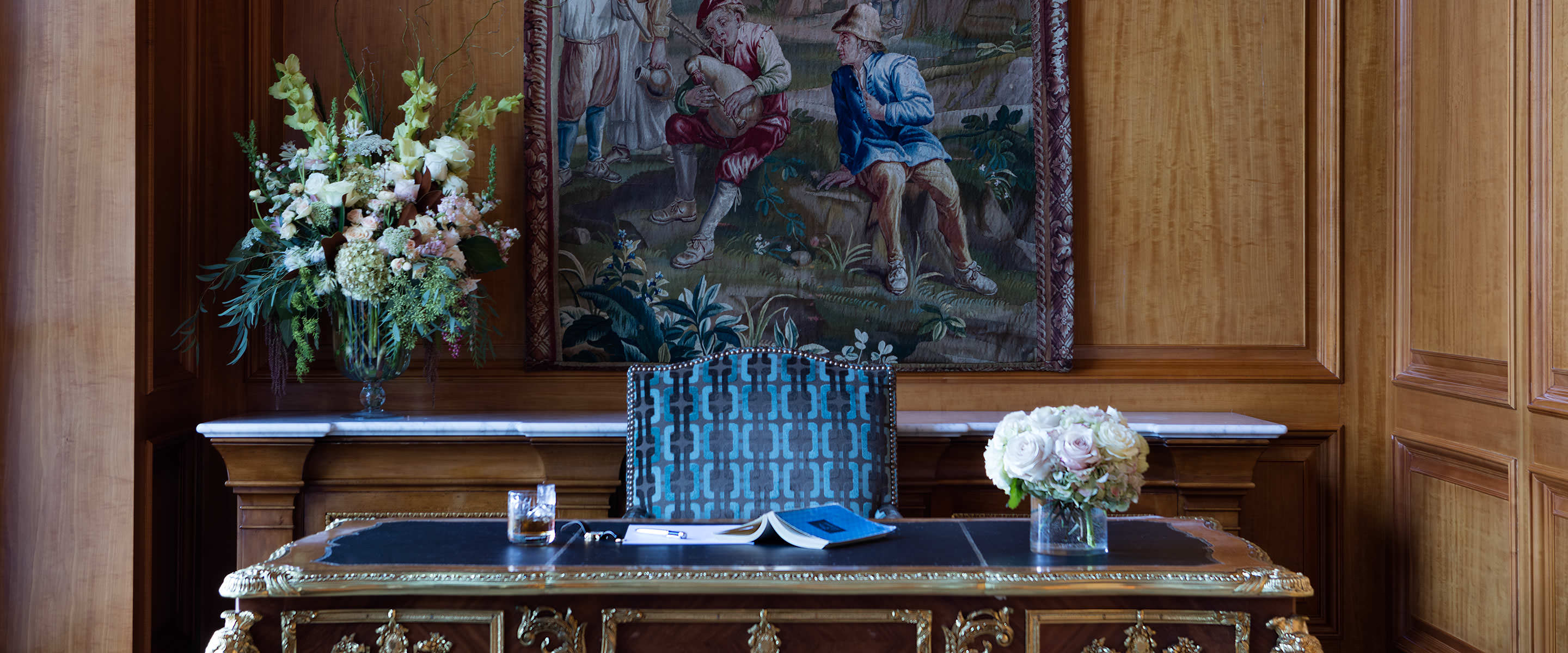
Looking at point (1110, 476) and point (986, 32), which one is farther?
point (986, 32)

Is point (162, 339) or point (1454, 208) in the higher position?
point (1454, 208)

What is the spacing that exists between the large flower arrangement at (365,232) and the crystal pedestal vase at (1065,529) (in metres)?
1.75

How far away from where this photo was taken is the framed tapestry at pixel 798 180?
10.8 ft

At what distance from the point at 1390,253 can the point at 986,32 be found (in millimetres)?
1438

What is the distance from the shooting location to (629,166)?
329 cm

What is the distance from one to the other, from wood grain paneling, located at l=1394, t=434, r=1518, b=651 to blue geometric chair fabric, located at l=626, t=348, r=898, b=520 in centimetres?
158

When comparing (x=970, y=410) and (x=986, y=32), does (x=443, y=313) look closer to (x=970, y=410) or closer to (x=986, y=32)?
(x=970, y=410)

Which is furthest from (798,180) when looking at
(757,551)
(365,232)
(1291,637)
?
(1291,637)

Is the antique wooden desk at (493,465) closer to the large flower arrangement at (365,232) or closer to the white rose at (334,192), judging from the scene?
the large flower arrangement at (365,232)

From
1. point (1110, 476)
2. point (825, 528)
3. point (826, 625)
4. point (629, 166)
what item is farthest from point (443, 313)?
point (1110, 476)

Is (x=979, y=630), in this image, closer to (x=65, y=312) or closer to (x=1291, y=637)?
(x=1291, y=637)

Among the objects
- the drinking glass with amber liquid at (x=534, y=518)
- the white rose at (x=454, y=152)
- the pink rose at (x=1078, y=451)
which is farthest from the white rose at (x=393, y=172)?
the pink rose at (x=1078, y=451)

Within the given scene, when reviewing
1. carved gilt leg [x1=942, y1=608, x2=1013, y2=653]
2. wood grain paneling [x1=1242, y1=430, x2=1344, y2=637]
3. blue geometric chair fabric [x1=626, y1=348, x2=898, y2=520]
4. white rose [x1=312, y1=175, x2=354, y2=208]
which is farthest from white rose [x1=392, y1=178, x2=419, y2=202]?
wood grain paneling [x1=1242, y1=430, x2=1344, y2=637]

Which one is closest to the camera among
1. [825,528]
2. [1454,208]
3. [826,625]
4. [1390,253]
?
[826,625]
